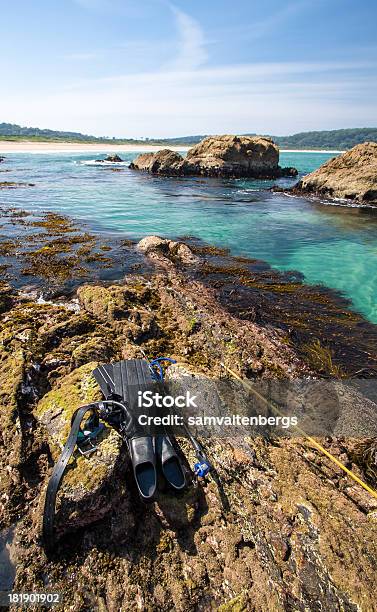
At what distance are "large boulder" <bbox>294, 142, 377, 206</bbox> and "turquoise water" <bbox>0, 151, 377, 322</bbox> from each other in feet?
10.8

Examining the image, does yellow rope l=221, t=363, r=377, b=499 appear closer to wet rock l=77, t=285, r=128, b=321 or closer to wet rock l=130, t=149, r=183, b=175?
wet rock l=77, t=285, r=128, b=321

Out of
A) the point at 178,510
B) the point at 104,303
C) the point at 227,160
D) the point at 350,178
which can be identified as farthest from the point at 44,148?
the point at 178,510

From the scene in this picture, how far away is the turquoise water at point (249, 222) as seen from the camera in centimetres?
1481

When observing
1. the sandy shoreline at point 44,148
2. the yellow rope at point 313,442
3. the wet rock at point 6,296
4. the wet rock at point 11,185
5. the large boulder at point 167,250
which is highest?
the sandy shoreline at point 44,148

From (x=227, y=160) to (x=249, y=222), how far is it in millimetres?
32629

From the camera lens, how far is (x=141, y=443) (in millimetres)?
4219

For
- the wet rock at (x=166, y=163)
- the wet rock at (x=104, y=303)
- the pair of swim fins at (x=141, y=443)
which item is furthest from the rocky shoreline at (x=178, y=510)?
the wet rock at (x=166, y=163)

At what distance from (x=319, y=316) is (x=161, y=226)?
13.3m

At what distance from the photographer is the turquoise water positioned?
583 inches

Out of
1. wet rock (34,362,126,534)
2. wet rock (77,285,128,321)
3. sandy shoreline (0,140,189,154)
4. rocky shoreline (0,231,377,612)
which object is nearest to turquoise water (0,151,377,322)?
rocky shoreline (0,231,377,612)

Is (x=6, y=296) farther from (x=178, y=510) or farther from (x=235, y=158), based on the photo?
(x=235, y=158)

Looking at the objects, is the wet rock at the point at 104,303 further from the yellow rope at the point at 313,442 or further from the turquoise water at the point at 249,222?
the turquoise water at the point at 249,222

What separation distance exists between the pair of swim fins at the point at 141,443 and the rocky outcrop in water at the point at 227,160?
51118 mm

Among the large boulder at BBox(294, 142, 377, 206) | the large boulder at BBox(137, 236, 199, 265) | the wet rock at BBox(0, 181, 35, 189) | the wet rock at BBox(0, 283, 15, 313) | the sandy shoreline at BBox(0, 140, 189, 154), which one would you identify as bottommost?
the wet rock at BBox(0, 283, 15, 313)
